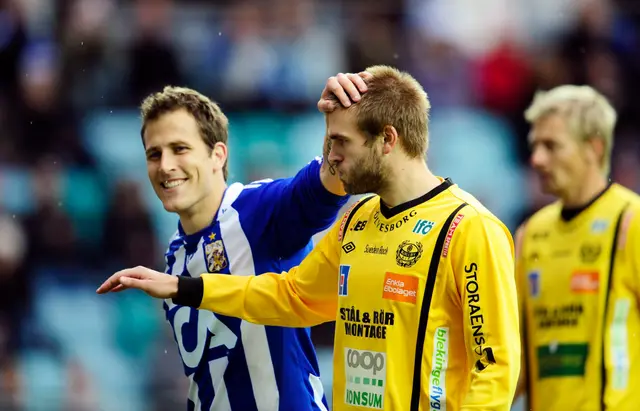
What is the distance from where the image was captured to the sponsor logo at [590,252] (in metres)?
6.73

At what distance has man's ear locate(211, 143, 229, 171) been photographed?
6096 millimetres

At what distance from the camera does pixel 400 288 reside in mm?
4723

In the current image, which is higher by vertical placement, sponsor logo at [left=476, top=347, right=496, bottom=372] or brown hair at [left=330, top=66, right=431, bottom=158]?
brown hair at [left=330, top=66, right=431, bottom=158]

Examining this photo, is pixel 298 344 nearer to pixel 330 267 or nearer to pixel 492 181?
pixel 330 267

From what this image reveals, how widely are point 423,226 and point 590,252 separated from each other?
2.32m

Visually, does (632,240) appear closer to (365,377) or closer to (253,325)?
(253,325)

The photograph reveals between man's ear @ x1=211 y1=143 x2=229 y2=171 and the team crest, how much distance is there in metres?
0.44

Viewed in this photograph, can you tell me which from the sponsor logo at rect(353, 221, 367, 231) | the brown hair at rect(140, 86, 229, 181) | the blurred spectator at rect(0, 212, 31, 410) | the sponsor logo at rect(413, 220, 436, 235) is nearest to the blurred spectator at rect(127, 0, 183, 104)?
the blurred spectator at rect(0, 212, 31, 410)

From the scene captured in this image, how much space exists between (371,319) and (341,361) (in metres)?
0.27

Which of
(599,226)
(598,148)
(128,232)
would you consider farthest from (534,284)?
(128,232)

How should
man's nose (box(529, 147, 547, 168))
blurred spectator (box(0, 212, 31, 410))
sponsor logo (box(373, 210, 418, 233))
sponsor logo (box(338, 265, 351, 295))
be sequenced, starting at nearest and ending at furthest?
sponsor logo (box(373, 210, 418, 233)) < sponsor logo (box(338, 265, 351, 295)) < man's nose (box(529, 147, 547, 168)) < blurred spectator (box(0, 212, 31, 410))

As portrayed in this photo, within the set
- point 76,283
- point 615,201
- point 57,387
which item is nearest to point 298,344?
point 615,201

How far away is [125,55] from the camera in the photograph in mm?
12422

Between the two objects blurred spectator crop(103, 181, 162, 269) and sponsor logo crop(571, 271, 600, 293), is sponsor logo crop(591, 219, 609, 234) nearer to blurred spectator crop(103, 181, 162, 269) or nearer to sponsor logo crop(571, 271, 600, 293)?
sponsor logo crop(571, 271, 600, 293)
